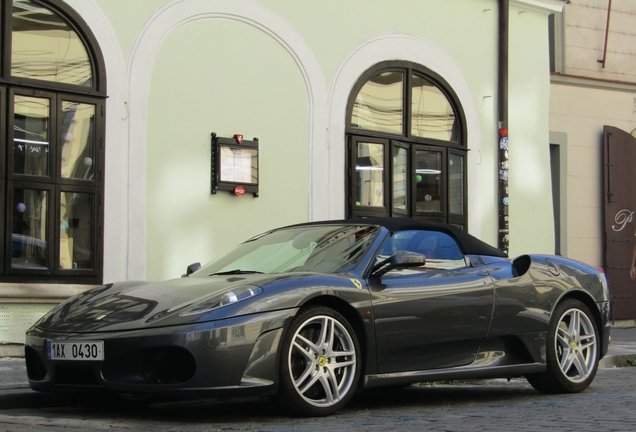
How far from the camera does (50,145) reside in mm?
10578

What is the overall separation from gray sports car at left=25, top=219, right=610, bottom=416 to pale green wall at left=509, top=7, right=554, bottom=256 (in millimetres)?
7616

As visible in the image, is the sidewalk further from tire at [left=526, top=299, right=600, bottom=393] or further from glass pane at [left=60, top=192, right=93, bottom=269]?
tire at [left=526, top=299, right=600, bottom=393]

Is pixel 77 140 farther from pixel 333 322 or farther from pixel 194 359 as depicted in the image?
pixel 194 359

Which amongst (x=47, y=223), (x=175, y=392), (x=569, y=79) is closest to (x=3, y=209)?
(x=47, y=223)

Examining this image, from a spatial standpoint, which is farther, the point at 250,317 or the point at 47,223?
the point at 47,223

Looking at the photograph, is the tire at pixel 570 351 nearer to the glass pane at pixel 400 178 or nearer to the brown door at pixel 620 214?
the glass pane at pixel 400 178

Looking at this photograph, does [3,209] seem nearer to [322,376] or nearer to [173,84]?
[173,84]

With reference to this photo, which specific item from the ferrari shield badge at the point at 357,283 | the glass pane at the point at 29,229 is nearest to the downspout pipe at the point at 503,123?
the glass pane at the point at 29,229

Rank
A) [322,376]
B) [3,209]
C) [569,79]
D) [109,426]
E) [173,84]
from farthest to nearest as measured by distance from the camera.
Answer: [569,79], [173,84], [3,209], [322,376], [109,426]

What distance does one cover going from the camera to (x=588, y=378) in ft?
26.0

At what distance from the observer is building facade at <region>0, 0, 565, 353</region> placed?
34.7 ft

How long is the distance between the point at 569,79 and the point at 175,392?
13282mm

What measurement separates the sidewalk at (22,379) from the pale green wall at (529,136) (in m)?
3.39

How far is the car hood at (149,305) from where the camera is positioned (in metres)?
5.92
